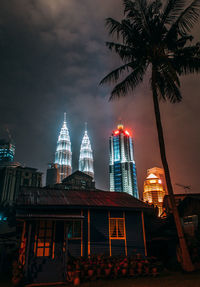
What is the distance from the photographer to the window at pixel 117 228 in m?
17.2

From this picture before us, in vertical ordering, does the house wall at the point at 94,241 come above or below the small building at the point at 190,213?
below

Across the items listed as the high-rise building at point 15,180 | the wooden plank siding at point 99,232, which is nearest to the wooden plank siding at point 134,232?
the wooden plank siding at point 99,232

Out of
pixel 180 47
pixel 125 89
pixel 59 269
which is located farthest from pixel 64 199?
pixel 180 47

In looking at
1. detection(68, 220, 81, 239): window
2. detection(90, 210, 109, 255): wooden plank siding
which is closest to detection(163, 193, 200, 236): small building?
detection(90, 210, 109, 255): wooden plank siding

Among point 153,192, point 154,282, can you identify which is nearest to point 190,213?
point 154,282

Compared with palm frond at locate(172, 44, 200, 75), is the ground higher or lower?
lower

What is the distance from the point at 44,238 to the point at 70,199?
150 inches

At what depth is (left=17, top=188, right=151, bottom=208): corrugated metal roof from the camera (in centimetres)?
1677

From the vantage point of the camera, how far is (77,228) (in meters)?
16.8

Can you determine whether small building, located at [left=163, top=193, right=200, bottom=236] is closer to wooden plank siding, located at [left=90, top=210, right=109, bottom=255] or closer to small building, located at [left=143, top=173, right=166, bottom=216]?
wooden plank siding, located at [left=90, top=210, right=109, bottom=255]

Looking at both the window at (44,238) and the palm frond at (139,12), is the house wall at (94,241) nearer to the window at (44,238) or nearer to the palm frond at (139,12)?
the window at (44,238)

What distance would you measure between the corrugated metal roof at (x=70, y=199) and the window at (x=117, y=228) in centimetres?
121

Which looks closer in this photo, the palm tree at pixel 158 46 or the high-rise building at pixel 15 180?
the palm tree at pixel 158 46

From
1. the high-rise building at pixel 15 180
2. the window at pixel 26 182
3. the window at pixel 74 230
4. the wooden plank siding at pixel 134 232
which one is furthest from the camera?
the window at pixel 26 182
